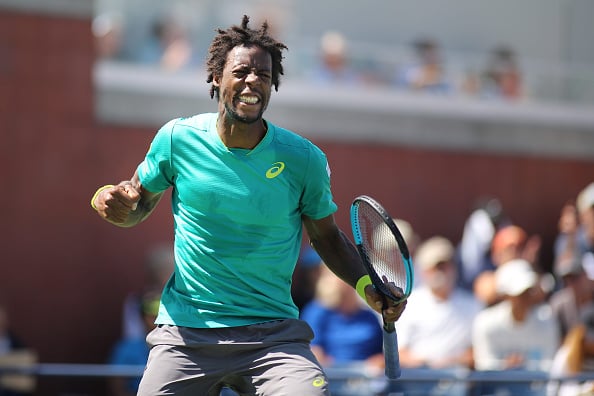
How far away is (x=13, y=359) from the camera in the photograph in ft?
30.2

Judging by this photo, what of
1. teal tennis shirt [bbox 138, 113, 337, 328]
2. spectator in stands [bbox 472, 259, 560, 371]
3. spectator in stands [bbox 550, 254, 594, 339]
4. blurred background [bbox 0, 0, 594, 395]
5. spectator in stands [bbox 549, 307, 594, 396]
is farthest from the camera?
blurred background [bbox 0, 0, 594, 395]

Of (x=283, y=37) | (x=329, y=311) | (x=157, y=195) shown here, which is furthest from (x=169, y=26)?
(x=157, y=195)

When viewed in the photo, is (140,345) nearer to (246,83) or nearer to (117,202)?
(117,202)

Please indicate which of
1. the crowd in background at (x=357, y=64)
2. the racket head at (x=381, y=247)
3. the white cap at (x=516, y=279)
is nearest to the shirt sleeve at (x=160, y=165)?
the racket head at (x=381, y=247)

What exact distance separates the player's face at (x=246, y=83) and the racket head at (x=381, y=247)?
2.18 ft

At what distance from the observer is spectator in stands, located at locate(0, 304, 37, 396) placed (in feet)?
28.5

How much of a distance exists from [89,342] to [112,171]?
68.7 inches

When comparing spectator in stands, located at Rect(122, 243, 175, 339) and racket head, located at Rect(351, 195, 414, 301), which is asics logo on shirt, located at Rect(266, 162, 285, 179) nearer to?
racket head, located at Rect(351, 195, 414, 301)

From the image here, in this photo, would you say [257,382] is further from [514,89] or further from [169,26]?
[514,89]

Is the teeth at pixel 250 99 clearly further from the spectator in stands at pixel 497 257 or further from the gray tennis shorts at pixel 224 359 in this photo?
the spectator in stands at pixel 497 257

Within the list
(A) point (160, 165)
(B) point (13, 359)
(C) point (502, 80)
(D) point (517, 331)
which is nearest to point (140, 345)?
(B) point (13, 359)

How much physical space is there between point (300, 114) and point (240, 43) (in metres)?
8.39

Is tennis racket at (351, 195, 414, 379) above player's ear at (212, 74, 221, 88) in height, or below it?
below

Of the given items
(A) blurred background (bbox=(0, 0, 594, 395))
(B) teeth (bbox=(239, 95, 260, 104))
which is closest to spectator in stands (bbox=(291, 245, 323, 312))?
(A) blurred background (bbox=(0, 0, 594, 395))
